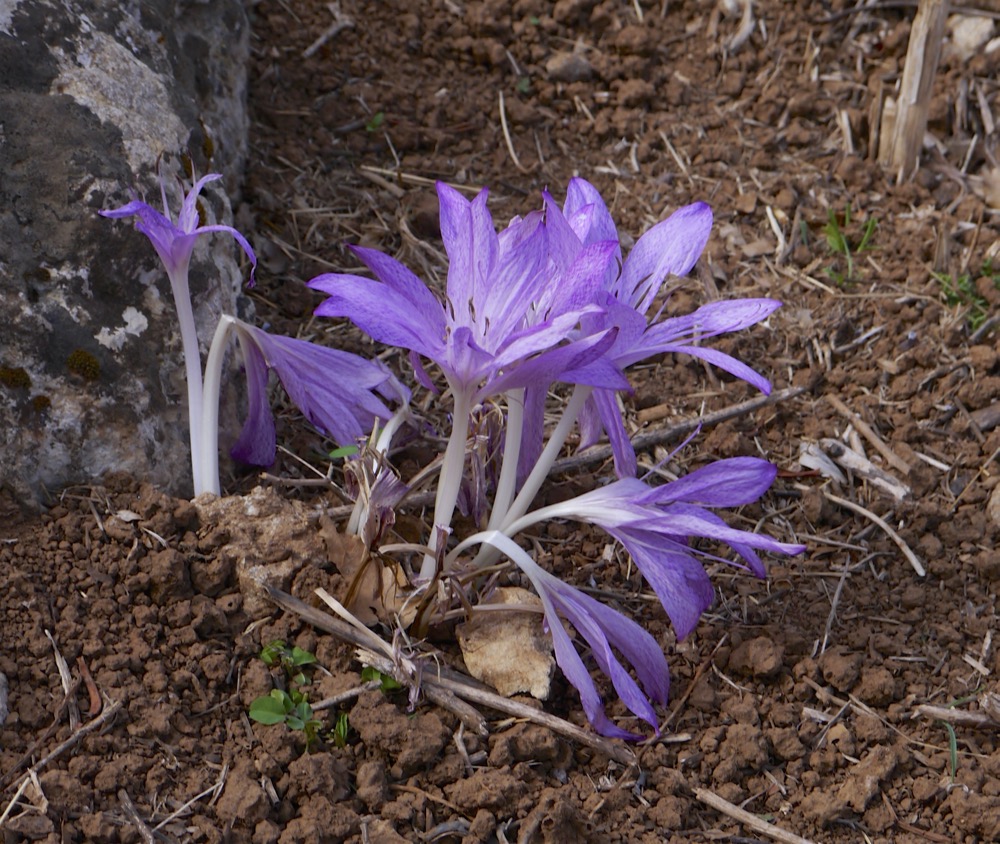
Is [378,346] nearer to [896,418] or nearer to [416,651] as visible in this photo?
[416,651]

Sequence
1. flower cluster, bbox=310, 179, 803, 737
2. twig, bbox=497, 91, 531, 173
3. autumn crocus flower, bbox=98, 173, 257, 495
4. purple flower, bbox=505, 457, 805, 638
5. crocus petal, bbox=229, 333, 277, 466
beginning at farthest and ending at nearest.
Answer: twig, bbox=497, 91, 531, 173 → crocus petal, bbox=229, 333, 277, 466 → autumn crocus flower, bbox=98, 173, 257, 495 → purple flower, bbox=505, 457, 805, 638 → flower cluster, bbox=310, 179, 803, 737

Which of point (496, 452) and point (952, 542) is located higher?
point (496, 452)

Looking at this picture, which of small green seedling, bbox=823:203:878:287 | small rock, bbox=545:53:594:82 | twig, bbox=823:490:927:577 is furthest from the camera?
small rock, bbox=545:53:594:82

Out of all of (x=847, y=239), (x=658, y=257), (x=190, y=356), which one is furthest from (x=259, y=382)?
(x=847, y=239)

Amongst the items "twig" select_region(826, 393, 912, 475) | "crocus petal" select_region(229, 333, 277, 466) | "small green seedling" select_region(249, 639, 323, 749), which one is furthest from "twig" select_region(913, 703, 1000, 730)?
"crocus petal" select_region(229, 333, 277, 466)

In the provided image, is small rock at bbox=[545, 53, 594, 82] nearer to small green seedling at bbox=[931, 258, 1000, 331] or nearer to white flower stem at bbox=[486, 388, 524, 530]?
small green seedling at bbox=[931, 258, 1000, 331]

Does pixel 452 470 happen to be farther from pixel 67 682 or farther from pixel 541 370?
pixel 67 682

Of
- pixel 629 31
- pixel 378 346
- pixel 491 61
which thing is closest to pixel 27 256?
pixel 378 346
